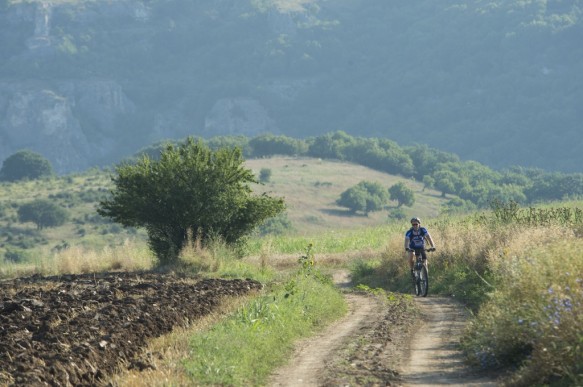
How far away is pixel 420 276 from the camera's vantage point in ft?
89.8

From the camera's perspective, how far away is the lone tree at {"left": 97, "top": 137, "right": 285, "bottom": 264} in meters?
36.6

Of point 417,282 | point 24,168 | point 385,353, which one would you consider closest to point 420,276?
point 417,282

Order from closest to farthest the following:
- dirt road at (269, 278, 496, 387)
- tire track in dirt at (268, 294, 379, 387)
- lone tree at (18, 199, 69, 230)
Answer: dirt road at (269, 278, 496, 387) < tire track in dirt at (268, 294, 379, 387) < lone tree at (18, 199, 69, 230)

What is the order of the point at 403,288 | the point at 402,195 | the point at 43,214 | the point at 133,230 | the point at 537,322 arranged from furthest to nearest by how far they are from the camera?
1. the point at 402,195
2. the point at 133,230
3. the point at 43,214
4. the point at 403,288
5. the point at 537,322

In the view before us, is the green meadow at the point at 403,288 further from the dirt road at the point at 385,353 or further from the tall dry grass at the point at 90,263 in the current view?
the dirt road at the point at 385,353

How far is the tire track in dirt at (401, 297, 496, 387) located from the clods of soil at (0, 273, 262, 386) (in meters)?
3.65

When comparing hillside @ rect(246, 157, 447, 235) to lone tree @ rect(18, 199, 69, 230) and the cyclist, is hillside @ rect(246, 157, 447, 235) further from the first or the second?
the cyclist

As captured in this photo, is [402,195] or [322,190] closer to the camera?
[322,190]

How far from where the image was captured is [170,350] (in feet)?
49.3

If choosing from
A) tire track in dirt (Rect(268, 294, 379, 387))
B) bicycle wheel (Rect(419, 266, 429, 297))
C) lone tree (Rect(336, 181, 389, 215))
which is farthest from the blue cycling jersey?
lone tree (Rect(336, 181, 389, 215))

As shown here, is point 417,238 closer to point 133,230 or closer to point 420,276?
point 420,276

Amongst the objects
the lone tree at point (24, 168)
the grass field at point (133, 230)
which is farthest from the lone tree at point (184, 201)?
the lone tree at point (24, 168)

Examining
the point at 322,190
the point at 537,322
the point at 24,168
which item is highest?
the point at 24,168

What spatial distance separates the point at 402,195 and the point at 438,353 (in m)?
133
